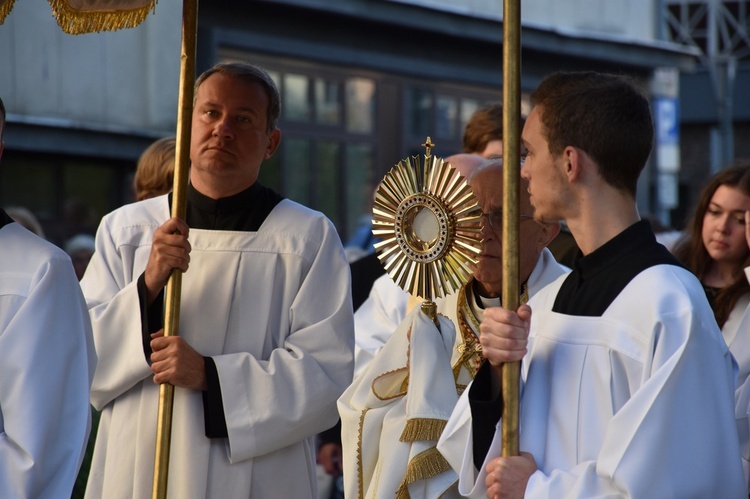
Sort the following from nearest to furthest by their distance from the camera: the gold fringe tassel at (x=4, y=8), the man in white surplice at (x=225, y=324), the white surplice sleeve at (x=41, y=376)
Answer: the white surplice sleeve at (x=41, y=376)
the gold fringe tassel at (x=4, y=8)
the man in white surplice at (x=225, y=324)

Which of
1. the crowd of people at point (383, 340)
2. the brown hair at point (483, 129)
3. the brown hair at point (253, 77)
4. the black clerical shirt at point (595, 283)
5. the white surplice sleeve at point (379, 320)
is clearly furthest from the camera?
the brown hair at point (483, 129)

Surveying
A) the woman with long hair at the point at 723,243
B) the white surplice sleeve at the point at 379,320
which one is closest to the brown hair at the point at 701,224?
the woman with long hair at the point at 723,243

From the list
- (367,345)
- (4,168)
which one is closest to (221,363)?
(367,345)

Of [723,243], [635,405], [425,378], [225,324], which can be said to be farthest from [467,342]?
[723,243]

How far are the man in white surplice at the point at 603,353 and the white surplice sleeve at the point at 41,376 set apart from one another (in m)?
0.95

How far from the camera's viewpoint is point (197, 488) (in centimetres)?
350

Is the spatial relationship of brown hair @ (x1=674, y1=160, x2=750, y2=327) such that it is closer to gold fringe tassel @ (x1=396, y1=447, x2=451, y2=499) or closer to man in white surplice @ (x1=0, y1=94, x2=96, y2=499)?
gold fringe tassel @ (x1=396, y1=447, x2=451, y2=499)

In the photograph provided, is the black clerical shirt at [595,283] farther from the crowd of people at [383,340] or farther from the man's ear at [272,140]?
the man's ear at [272,140]

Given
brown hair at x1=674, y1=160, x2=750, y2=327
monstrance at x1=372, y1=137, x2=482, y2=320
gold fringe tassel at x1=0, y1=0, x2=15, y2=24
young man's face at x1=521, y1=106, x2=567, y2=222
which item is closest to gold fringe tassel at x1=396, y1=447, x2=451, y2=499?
monstrance at x1=372, y1=137, x2=482, y2=320

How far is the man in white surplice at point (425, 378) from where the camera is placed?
127 inches

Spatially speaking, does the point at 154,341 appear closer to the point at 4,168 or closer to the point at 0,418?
the point at 0,418

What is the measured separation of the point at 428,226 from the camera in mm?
3252

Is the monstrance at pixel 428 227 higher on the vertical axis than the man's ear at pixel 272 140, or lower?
lower

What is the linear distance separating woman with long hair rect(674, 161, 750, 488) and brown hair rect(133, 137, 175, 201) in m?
1.97
